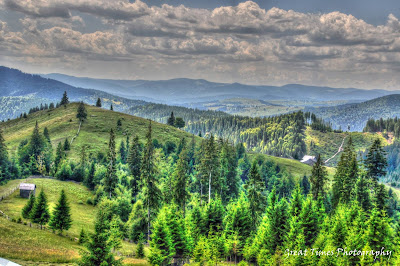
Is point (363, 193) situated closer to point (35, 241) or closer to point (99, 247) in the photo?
point (99, 247)

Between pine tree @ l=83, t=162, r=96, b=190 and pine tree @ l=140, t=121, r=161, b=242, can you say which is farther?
pine tree @ l=83, t=162, r=96, b=190

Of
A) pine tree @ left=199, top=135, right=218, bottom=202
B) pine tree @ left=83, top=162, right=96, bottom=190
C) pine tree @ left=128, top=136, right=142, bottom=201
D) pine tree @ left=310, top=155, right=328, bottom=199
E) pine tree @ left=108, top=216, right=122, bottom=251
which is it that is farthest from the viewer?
pine tree @ left=83, top=162, right=96, bottom=190

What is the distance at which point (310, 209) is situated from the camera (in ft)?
161

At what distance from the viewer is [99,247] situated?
33625mm

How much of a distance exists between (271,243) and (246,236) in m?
5.68

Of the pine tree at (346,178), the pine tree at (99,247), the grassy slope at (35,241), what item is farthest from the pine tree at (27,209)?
the pine tree at (346,178)

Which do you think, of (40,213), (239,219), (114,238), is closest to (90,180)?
(40,213)

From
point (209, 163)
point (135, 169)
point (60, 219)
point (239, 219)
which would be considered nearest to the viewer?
point (239, 219)

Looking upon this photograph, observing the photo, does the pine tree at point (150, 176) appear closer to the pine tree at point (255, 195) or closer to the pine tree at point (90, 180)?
the pine tree at point (255, 195)

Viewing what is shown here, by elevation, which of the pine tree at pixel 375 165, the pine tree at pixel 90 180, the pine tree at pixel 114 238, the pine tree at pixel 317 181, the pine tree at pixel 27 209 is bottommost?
the pine tree at pixel 90 180

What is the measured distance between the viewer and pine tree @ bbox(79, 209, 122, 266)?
108 ft

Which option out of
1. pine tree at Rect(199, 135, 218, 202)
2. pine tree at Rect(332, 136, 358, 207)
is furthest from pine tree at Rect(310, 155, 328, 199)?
pine tree at Rect(199, 135, 218, 202)

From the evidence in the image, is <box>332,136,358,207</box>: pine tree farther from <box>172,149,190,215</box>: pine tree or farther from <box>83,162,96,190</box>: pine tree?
<box>83,162,96,190</box>: pine tree

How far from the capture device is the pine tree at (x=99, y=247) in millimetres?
33000
